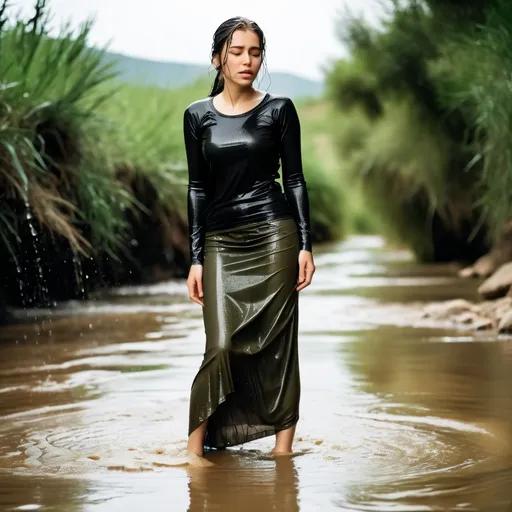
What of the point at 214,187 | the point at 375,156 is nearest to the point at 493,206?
the point at 214,187

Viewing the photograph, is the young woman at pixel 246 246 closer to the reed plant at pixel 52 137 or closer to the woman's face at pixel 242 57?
the woman's face at pixel 242 57

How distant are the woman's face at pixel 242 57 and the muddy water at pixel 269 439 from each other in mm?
1258

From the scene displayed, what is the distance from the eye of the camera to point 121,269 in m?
12.0

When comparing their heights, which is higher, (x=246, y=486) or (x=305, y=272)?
(x=305, y=272)

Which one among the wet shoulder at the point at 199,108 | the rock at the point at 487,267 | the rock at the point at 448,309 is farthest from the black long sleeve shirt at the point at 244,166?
the rock at the point at 487,267

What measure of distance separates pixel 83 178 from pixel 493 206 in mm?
3076

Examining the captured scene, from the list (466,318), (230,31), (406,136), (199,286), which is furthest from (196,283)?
(406,136)

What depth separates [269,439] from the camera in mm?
4609

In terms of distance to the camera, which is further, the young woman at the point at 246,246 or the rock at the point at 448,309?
the rock at the point at 448,309

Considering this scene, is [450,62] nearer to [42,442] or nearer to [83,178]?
[83,178]

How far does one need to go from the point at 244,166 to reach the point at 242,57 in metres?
0.36

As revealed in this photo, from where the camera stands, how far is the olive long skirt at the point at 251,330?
414 centimetres

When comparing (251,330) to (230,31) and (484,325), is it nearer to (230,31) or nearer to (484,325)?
(230,31)

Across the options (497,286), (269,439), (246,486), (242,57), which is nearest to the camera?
(246,486)
